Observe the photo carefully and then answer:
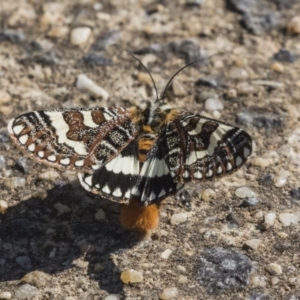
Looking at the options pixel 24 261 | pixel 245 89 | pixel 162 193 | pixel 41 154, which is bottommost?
pixel 24 261

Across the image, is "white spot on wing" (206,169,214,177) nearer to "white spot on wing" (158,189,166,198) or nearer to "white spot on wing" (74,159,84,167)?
"white spot on wing" (158,189,166,198)

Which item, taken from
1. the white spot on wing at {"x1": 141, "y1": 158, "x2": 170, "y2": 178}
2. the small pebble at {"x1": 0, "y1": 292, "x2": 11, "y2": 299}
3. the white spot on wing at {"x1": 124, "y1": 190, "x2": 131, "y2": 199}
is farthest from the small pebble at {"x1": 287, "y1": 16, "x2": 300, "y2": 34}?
the small pebble at {"x1": 0, "y1": 292, "x2": 11, "y2": 299}

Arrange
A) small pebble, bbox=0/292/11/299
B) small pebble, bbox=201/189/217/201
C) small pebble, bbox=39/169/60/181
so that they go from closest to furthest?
small pebble, bbox=0/292/11/299 → small pebble, bbox=201/189/217/201 → small pebble, bbox=39/169/60/181

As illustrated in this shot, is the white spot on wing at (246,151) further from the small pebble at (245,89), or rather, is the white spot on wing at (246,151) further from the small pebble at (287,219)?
the small pebble at (245,89)

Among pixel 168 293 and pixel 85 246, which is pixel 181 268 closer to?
pixel 168 293

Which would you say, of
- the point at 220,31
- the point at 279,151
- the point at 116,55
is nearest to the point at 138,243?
the point at 279,151

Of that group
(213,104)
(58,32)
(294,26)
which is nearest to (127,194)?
(213,104)
